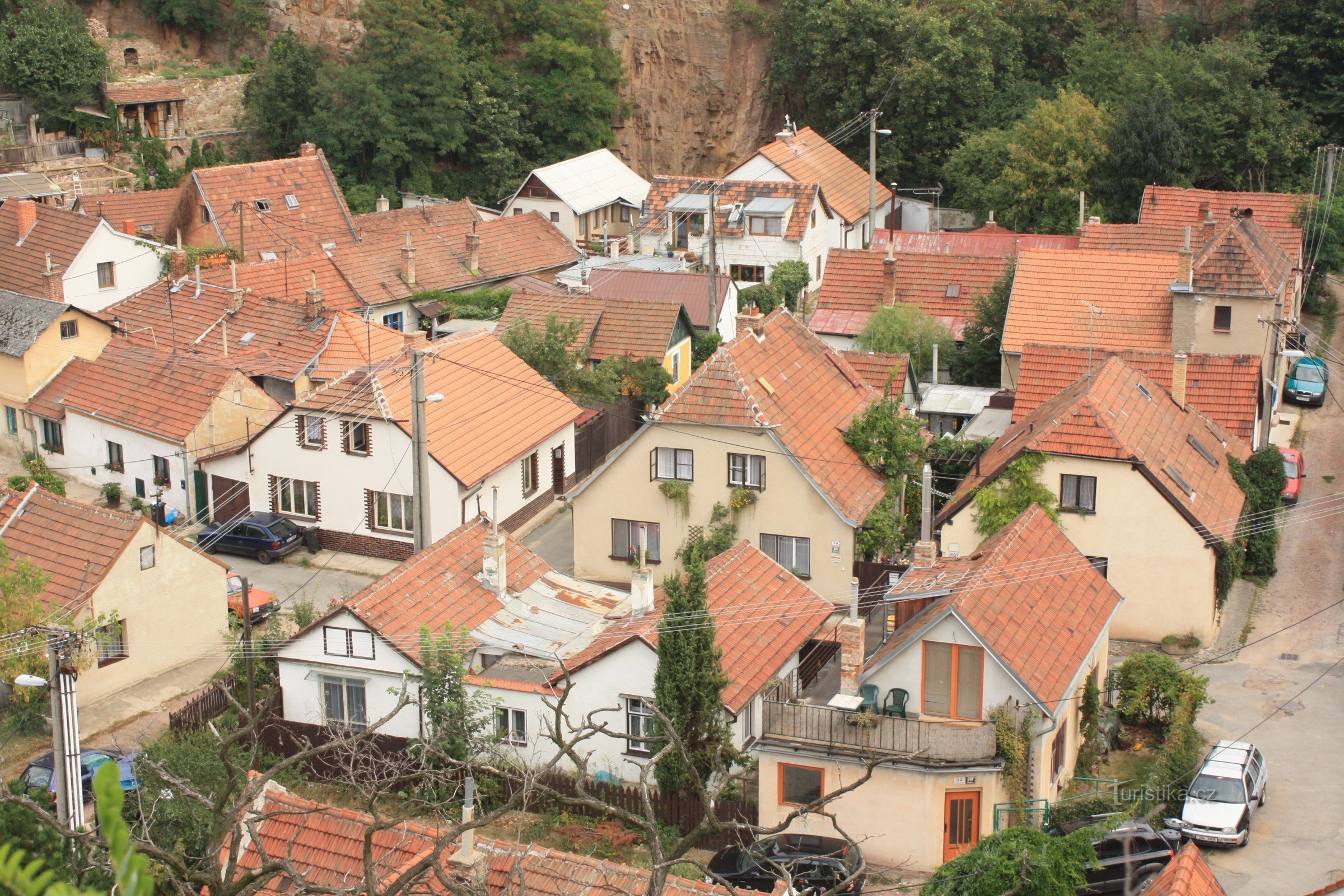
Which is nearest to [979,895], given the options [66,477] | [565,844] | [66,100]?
[565,844]

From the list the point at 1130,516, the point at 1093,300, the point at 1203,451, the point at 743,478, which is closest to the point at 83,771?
the point at 743,478

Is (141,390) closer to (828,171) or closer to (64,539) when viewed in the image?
(64,539)

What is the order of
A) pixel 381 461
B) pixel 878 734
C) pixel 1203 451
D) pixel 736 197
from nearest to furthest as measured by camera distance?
pixel 878 734, pixel 1203 451, pixel 381 461, pixel 736 197

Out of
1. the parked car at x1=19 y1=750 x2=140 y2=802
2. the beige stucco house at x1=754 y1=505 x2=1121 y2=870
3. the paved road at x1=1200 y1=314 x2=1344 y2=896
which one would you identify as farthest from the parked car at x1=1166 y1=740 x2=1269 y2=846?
the parked car at x1=19 y1=750 x2=140 y2=802

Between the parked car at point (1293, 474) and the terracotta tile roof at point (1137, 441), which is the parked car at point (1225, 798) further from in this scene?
the parked car at point (1293, 474)

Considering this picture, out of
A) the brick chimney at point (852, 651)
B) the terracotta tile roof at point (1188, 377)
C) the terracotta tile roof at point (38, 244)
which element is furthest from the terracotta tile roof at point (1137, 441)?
the terracotta tile roof at point (38, 244)

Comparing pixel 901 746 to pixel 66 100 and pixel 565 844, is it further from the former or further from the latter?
pixel 66 100
